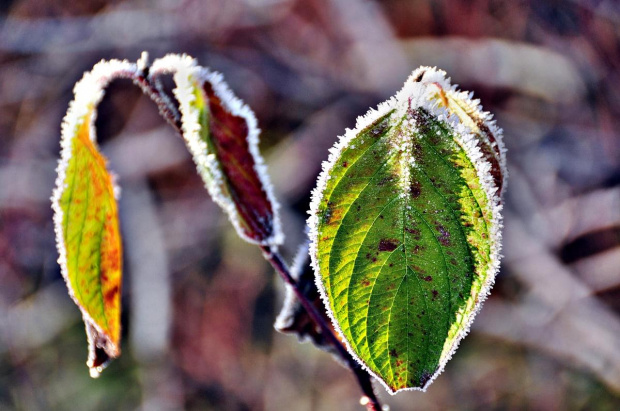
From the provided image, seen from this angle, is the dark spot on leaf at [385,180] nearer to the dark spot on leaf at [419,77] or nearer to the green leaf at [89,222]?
the dark spot on leaf at [419,77]

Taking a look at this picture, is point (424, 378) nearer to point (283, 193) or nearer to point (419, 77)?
point (419, 77)

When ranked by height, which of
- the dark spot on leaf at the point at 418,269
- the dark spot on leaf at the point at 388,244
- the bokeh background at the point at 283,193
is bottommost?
the bokeh background at the point at 283,193

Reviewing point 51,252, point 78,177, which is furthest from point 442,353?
point 51,252

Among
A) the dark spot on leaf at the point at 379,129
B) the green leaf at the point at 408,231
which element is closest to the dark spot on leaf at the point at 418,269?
the green leaf at the point at 408,231

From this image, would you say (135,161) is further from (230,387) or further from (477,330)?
(477,330)

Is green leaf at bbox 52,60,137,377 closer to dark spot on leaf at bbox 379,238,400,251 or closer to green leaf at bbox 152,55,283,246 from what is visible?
green leaf at bbox 152,55,283,246

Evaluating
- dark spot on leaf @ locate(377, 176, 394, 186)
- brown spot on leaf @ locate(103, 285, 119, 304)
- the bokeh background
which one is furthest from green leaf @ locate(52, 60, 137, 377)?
the bokeh background

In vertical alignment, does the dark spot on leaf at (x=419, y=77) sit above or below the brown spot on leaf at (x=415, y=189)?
above
